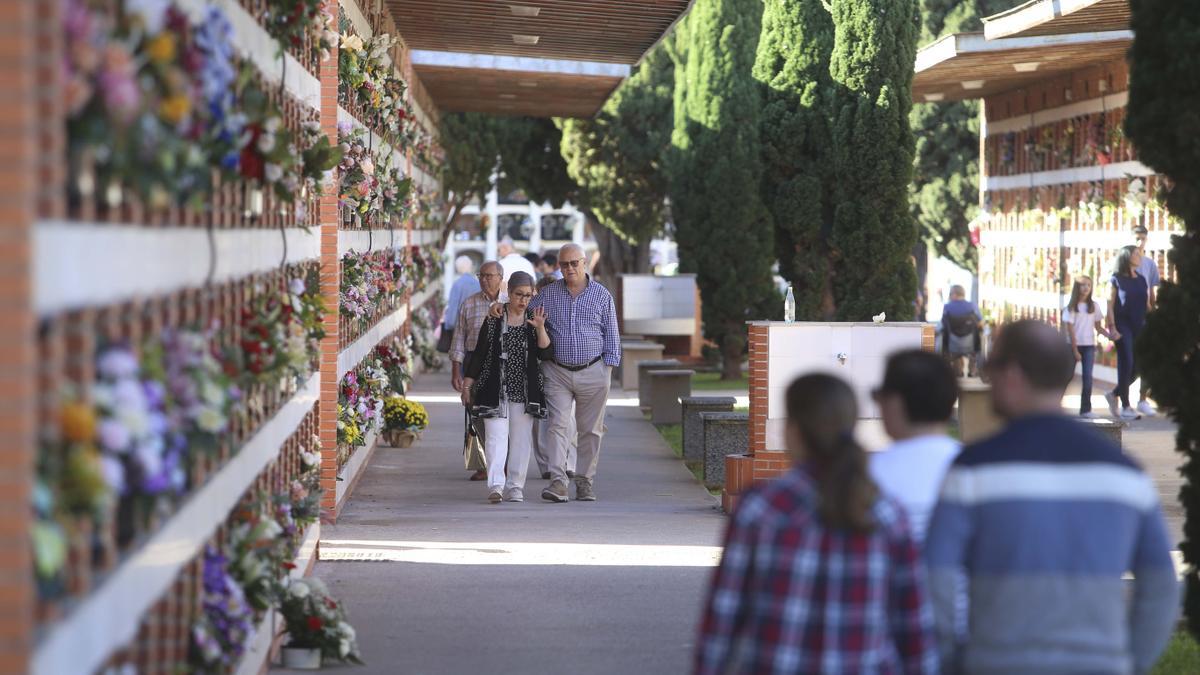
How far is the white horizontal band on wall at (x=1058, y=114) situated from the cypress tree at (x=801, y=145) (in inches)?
142

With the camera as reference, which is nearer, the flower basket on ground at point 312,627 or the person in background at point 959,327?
the flower basket on ground at point 312,627

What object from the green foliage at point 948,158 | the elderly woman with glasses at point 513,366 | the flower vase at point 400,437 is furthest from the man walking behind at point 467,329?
the green foliage at point 948,158

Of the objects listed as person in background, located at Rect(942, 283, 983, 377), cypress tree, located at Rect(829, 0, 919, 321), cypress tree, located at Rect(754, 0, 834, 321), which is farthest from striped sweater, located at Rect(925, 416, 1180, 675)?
person in background, located at Rect(942, 283, 983, 377)

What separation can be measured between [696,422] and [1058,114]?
1212cm

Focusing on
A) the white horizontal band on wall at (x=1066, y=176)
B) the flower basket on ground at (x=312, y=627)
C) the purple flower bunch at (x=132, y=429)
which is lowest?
the flower basket on ground at (x=312, y=627)

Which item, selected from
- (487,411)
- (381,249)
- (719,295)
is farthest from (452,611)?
(719,295)

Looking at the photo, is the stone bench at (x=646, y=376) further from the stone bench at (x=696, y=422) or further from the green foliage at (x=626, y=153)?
the green foliage at (x=626, y=153)

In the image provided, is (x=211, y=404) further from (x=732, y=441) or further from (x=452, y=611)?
(x=732, y=441)

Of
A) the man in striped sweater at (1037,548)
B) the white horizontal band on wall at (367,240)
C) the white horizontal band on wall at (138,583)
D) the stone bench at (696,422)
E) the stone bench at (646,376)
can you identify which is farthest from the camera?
the stone bench at (646,376)

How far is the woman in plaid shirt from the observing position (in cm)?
407

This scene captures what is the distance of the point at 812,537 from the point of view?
4070mm

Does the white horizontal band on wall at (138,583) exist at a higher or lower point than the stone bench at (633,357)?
higher

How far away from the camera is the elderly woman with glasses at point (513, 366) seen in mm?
12867

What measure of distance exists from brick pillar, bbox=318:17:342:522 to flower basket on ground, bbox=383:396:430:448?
5.41 m
